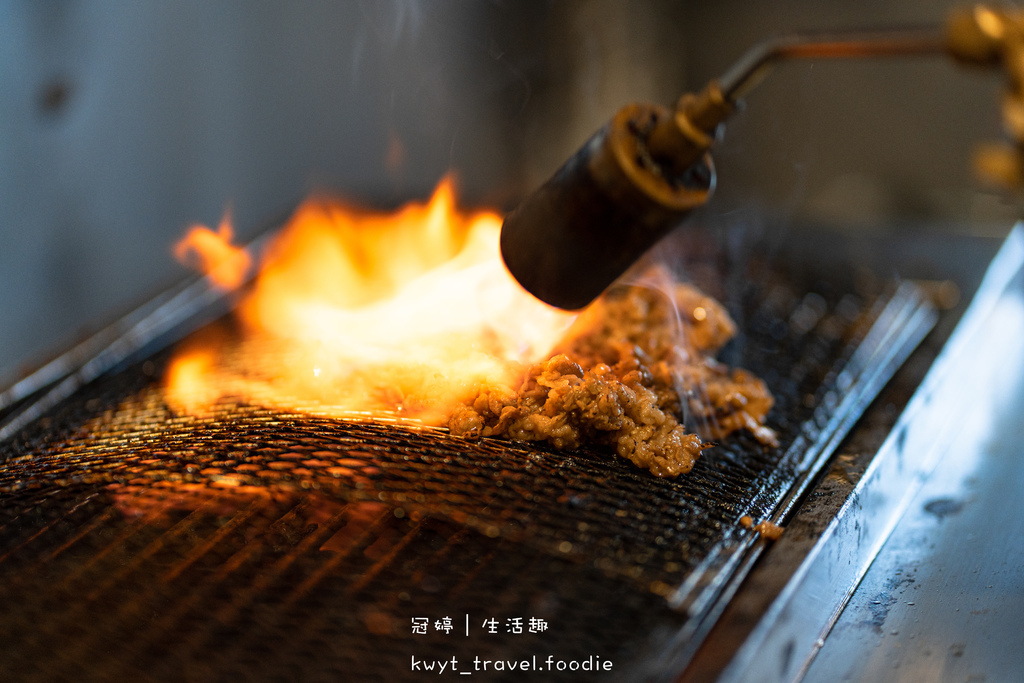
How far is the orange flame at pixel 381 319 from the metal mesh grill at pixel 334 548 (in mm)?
200

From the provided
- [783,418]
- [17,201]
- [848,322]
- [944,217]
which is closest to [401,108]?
[17,201]

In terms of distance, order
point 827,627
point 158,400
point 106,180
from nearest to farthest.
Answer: point 827,627 → point 158,400 → point 106,180

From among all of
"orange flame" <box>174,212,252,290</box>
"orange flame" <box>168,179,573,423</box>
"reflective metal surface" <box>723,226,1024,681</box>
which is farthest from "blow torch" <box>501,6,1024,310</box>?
"orange flame" <box>174,212,252,290</box>

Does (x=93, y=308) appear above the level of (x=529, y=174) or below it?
below

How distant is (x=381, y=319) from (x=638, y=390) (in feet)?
3.07

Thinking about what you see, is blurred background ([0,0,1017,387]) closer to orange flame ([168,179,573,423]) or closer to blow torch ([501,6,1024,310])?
blow torch ([501,6,1024,310])

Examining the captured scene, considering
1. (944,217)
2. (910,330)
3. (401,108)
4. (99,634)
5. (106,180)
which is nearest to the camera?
(99,634)

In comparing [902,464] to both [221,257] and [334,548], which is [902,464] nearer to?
[334,548]

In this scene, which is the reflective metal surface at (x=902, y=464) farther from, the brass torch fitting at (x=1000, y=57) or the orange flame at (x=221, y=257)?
the orange flame at (x=221, y=257)

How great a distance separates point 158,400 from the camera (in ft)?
7.31

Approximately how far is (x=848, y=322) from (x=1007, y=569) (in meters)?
1.21

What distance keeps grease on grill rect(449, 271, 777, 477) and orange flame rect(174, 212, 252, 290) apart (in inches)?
59.2

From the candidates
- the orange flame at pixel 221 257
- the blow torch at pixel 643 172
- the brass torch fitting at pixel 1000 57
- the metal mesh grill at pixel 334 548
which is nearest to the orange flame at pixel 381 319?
the orange flame at pixel 221 257

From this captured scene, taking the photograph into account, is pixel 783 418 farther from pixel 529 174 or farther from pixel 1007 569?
pixel 529 174
